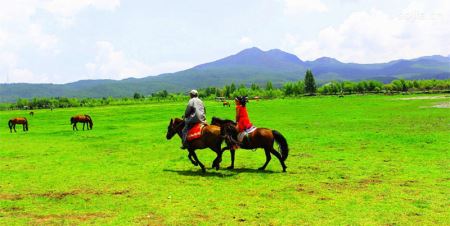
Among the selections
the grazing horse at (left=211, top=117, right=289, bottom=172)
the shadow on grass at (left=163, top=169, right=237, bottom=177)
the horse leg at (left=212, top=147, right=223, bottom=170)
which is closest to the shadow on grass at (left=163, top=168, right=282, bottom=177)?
the shadow on grass at (left=163, top=169, right=237, bottom=177)

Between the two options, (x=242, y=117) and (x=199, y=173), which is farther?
(x=242, y=117)

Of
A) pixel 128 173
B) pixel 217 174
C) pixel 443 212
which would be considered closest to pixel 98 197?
pixel 128 173

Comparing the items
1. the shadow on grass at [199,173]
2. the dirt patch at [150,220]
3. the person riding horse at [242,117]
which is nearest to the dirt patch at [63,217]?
the dirt patch at [150,220]

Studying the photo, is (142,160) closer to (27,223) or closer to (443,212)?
(27,223)

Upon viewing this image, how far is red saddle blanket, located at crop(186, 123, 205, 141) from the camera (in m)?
15.5

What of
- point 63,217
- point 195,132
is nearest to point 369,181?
point 195,132

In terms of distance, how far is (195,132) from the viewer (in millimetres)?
15539

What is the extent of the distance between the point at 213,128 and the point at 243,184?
3018 mm

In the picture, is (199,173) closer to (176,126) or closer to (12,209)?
(176,126)

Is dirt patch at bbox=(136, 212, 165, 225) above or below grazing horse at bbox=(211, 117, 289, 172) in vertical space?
below

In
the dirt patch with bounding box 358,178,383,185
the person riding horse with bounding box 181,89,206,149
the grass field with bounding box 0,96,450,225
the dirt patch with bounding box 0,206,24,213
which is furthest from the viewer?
the person riding horse with bounding box 181,89,206,149

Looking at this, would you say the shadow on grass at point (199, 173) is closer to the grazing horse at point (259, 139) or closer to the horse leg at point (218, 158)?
the horse leg at point (218, 158)

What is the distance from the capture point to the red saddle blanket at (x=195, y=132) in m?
15.5

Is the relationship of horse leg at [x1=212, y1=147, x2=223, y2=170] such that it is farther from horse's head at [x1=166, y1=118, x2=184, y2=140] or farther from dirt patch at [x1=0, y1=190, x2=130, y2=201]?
dirt patch at [x1=0, y1=190, x2=130, y2=201]
